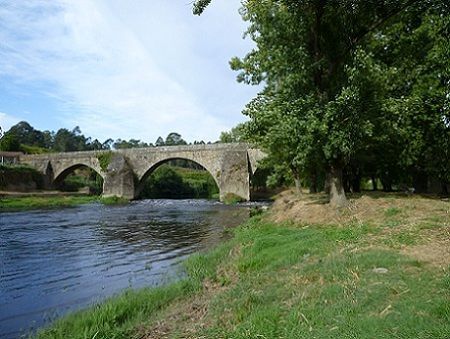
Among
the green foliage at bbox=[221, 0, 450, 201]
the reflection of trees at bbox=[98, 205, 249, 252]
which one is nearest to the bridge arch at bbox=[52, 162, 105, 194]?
the reflection of trees at bbox=[98, 205, 249, 252]

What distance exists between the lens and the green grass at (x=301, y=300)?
14.7ft

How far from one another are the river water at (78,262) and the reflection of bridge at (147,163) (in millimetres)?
22480

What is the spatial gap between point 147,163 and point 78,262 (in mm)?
41192

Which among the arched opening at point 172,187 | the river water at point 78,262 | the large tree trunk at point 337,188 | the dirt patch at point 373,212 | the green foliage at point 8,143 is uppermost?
the green foliage at point 8,143

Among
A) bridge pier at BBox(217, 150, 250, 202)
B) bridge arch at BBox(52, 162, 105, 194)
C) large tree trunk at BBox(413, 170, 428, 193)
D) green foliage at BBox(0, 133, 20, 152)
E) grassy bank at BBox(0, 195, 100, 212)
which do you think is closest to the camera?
large tree trunk at BBox(413, 170, 428, 193)

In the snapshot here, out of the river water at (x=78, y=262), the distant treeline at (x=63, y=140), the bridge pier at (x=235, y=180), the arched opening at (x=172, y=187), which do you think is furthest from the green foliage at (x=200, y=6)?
the distant treeline at (x=63, y=140)

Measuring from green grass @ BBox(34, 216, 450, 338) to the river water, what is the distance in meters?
1.20

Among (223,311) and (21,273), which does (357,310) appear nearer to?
(223,311)

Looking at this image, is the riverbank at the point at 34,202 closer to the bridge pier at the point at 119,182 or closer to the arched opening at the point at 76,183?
the bridge pier at the point at 119,182

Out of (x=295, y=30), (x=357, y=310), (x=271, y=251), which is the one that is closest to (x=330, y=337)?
(x=357, y=310)

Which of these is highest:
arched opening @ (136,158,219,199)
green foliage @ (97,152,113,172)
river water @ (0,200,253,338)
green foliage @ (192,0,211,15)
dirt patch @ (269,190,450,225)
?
green foliage @ (97,152,113,172)

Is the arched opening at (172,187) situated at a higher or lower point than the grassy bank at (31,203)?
higher

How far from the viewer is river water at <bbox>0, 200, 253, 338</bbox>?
8031 millimetres

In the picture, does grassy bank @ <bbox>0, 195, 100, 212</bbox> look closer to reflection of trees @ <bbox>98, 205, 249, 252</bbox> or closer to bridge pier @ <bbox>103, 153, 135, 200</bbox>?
bridge pier @ <bbox>103, 153, 135, 200</bbox>
